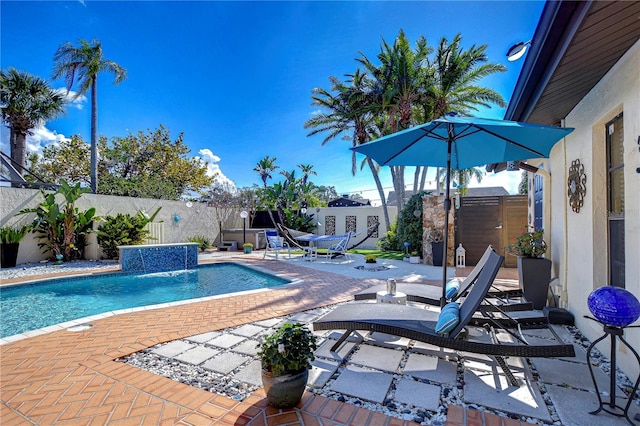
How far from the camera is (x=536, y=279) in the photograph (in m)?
5.33

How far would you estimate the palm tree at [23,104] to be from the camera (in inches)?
591

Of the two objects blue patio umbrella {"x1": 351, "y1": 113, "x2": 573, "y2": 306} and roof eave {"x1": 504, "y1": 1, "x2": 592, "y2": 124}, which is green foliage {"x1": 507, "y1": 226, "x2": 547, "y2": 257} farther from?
roof eave {"x1": 504, "y1": 1, "x2": 592, "y2": 124}

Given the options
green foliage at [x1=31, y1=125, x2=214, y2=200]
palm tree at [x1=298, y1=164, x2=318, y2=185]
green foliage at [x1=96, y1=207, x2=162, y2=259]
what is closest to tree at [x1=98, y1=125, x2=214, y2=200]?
green foliage at [x1=31, y1=125, x2=214, y2=200]

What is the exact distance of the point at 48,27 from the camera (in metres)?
10.4

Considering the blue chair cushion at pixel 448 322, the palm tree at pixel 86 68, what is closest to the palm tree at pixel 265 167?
the palm tree at pixel 86 68

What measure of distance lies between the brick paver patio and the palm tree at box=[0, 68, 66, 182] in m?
16.5

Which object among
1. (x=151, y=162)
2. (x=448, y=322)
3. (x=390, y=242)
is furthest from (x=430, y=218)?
(x=151, y=162)

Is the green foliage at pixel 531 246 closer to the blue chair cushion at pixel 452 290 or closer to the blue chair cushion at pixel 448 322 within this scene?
the blue chair cushion at pixel 452 290

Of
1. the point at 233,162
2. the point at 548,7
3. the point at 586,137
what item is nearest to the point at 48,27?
the point at 548,7

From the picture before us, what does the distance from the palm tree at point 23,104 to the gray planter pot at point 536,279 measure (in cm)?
2112

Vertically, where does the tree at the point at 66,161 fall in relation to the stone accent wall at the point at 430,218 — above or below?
above

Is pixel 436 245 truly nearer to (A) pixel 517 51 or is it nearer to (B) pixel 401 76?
(A) pixel 517 51

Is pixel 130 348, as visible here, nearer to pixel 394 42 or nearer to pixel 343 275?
pixel 343 275

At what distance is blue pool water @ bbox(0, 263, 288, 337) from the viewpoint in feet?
19.5
